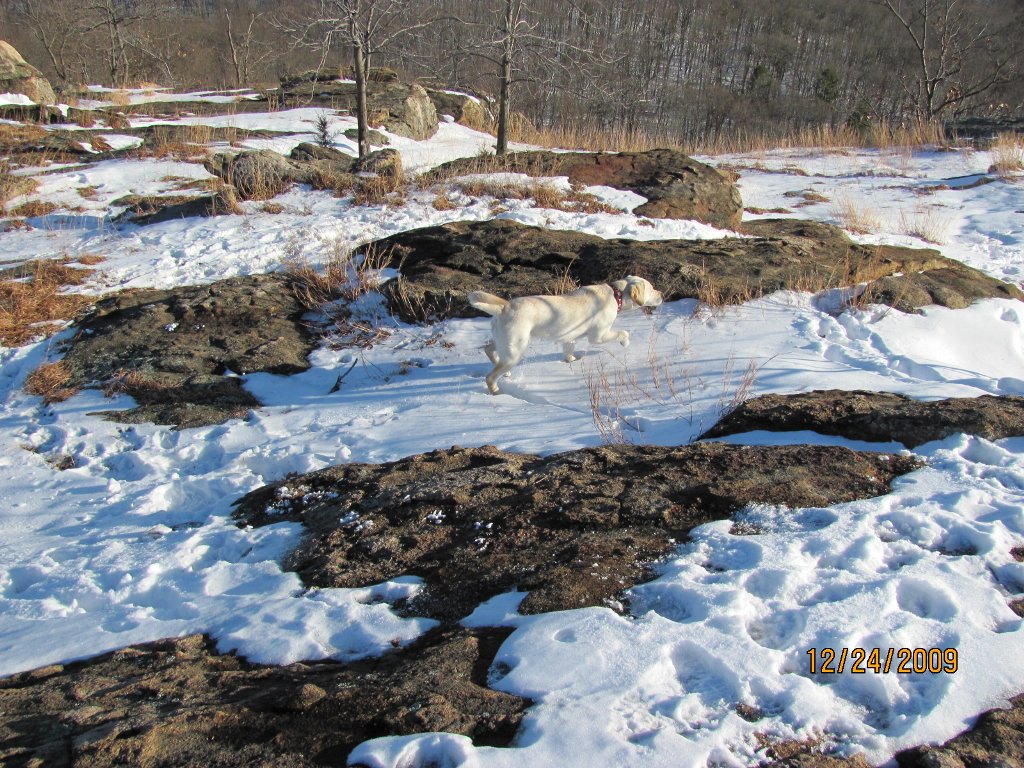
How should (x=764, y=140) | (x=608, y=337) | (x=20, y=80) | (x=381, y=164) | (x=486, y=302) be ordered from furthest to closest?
(x=20, y=80) < (x=764, y=140) < (x=381, y=164) < (x=608, y=337) < (x=486, y=302)

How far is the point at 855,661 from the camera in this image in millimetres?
1855

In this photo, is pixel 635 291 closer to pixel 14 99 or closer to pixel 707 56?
pixel 14 99

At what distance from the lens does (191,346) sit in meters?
5.68

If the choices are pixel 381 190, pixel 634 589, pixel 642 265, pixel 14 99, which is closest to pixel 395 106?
pixel 381 190

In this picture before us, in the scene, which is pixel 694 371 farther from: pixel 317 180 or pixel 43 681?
pixel 317 180

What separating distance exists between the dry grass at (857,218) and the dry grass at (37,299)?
1004 centimetres

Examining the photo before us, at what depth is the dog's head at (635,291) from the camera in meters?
5.36

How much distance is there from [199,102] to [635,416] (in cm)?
1898

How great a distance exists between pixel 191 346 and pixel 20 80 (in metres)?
19.0

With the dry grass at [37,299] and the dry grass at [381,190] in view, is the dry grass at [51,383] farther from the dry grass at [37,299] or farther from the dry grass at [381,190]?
the dry grass at [381,190]

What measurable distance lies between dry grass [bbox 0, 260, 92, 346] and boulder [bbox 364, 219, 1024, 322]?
326cm

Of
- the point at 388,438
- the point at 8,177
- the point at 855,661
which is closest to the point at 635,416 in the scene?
the point at 388,438

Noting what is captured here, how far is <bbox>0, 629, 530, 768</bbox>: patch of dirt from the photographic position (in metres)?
1.59

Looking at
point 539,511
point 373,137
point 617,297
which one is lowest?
point 539,511
